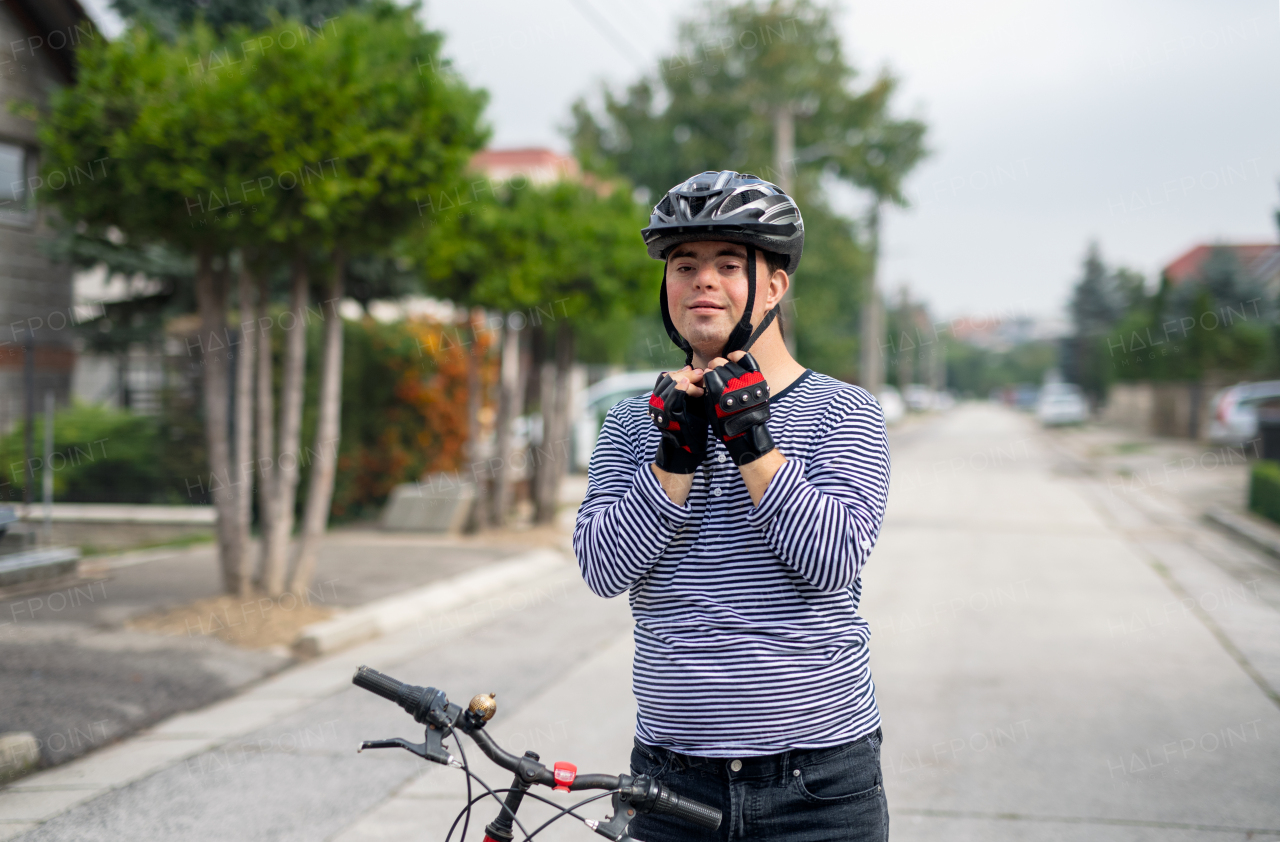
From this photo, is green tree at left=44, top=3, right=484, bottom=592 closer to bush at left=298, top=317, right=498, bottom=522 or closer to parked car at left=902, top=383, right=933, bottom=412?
bush at left=298, top=317, right=498, bottom=522

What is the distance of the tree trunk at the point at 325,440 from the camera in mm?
8195

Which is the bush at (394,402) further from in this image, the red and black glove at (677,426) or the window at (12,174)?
the red and black glove at (677,426)

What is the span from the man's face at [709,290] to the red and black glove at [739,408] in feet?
0.61

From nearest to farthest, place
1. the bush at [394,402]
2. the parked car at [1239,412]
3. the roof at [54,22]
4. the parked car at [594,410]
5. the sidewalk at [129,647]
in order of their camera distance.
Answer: the sidewalk at [129,647], the roof at [54,22], the bush at [394,402], the parked car at [594,410], the parked car at [1239,412]

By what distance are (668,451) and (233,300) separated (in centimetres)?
1352

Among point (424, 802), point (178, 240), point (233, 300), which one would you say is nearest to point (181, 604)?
point (178, 240)

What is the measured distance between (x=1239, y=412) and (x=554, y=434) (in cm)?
1886

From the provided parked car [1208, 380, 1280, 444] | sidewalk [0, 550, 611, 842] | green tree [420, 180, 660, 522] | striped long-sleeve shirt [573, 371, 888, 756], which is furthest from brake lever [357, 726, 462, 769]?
parked car [1208, 380, 1280, 444]

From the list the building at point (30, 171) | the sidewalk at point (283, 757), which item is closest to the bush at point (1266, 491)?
the sidewalk at point (283, 757)

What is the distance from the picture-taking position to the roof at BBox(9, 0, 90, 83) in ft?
45.3

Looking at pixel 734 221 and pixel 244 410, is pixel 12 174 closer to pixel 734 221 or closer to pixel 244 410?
pixel 244 410

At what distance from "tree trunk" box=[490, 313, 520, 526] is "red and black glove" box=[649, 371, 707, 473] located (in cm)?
1110

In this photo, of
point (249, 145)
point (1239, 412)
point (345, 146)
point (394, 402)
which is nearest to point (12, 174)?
point (394, 402)

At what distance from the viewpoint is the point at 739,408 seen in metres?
1.78
